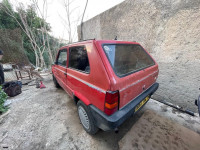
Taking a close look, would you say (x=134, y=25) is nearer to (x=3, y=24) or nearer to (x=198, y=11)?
(x=198, y=11)

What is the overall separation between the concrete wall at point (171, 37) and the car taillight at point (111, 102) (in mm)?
2170

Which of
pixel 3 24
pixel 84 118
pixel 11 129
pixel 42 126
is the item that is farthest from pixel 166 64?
pixel 3 24

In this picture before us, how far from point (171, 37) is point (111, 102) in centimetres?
244

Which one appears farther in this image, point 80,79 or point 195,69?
point 195,69

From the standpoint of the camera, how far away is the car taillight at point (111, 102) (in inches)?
38.0

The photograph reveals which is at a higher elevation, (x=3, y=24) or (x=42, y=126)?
(x=3, y=24)

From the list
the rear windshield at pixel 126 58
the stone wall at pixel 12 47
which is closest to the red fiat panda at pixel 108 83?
the rear windshield at pixel 126 58

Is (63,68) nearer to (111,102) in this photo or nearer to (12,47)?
(111,102)

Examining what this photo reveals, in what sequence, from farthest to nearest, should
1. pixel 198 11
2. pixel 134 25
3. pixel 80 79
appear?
pixel 134 25 → pixel 198 11 → pixel 80 79

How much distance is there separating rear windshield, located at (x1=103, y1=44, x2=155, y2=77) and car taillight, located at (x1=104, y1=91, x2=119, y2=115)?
0.93 feet

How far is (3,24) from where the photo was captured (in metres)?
7.31

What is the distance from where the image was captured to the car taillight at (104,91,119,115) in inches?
38.0

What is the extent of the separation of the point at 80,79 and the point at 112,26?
10.1 feet

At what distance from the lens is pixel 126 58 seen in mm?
1479
